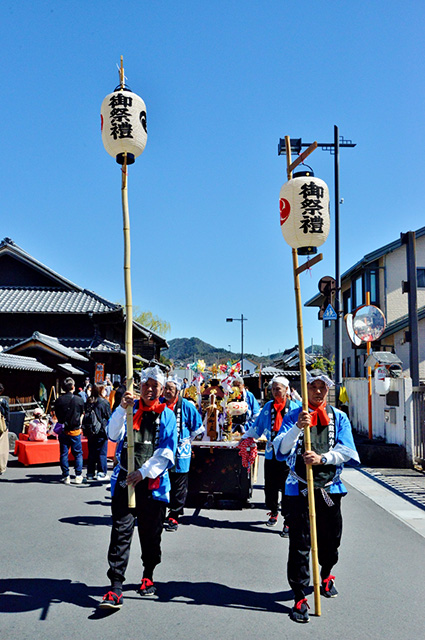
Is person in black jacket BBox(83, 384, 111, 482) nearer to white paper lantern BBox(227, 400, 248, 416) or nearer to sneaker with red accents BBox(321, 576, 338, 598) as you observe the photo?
white paper lantern BBox(227, 400, 248, 416)

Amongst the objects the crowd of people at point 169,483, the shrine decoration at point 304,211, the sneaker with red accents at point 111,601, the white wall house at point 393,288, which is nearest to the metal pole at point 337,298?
the white wall house at point 393,288

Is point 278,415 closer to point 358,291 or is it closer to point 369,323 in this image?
point 369,323

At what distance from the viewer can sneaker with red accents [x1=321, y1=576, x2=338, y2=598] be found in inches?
205

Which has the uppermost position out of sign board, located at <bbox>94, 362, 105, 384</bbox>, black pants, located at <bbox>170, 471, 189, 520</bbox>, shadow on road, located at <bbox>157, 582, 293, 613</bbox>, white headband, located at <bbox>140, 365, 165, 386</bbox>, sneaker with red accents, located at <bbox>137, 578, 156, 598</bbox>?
sign board, located at <bbox>94, 362, 105, 384</bbox>

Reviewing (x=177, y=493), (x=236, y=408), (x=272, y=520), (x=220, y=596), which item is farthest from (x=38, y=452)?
(x=220, y=596)

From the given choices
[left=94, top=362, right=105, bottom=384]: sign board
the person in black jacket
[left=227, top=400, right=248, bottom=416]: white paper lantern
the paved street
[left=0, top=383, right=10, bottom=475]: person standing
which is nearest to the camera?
the paved street

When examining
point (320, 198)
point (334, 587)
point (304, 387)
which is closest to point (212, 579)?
point (334, 587)

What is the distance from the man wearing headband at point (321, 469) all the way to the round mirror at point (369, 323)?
10.9 meters

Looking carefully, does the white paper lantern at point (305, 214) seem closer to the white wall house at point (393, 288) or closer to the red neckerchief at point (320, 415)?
the red neckerchief at point (320, 415)

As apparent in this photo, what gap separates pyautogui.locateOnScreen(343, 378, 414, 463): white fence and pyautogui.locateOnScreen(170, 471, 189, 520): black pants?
263 inches

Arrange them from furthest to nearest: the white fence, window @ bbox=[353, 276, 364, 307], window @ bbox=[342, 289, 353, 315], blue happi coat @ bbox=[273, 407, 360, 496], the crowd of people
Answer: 1. window @ bbox=[342, 289, 353, 315]
2. window @ bbox=[353, 276, 364, 307]
3. the white fence
4. blue happi coat @ bbox=[273, 407, 360, 496]
5. the crowd of people

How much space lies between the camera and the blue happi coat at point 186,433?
26.9 ft

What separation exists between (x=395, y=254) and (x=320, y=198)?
70.3 feet

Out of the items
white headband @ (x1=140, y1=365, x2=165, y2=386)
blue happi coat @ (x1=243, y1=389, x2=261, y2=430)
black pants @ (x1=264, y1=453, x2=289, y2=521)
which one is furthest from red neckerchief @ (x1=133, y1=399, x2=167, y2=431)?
blue happi coat @ (x1=243, y1=389, x2=261, y2=430)
